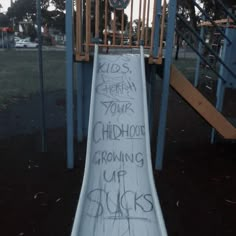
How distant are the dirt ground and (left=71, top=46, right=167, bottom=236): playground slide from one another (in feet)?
1.82

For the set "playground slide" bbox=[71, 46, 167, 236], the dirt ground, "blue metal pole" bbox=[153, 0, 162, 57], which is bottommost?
the dirt ground

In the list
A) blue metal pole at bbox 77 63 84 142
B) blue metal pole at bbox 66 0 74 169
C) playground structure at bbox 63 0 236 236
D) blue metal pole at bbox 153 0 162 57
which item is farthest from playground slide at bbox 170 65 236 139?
blue metal pole at bbox 77 63 84 142

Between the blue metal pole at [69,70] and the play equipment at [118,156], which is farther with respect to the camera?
the blue metal pole at [69,70]

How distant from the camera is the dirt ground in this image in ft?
10.6

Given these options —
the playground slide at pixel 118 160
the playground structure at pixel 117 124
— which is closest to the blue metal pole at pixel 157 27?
the playground structure at pixel 117 124

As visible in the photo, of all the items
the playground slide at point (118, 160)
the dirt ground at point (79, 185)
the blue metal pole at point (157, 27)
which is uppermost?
the blue metal pole at point (157, 27)

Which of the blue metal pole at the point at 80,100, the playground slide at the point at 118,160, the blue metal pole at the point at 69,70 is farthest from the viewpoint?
the blue metal pole at the point at 80,100

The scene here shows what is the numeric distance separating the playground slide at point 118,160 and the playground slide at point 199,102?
573mm

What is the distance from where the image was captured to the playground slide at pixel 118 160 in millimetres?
2646

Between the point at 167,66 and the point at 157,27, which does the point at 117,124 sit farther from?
the point at 157,27

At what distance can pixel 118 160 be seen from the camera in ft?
10.7

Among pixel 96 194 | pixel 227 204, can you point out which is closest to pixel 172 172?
pixel 227 204

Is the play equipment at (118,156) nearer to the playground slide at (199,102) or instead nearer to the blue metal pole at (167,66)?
the blue metal pole at (167,66)

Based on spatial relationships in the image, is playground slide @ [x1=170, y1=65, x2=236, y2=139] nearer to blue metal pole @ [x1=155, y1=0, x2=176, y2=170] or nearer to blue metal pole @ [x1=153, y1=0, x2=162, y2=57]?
blue metal pole @ [x1=155, y1=0, x2=176, y2=170]
